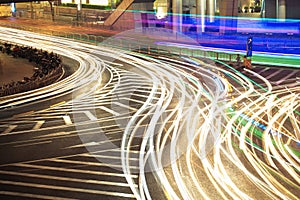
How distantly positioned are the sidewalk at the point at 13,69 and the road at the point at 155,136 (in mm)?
3666

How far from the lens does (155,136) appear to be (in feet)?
57.9

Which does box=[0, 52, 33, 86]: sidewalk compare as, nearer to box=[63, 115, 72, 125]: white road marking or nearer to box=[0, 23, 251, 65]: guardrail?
box=[0, 23, 251, 65]: guardrail

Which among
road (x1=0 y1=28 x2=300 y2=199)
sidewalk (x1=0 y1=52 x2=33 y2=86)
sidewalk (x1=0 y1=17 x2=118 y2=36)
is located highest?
sidewalk (x1=0 y1=17 x2=118 y2=36)

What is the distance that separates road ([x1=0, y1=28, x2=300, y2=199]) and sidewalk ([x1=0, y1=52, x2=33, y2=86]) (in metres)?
3.67

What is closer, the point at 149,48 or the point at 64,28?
the point at 149,48

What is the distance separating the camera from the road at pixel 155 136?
13.6 m

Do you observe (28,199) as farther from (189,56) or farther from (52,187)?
(189,56)

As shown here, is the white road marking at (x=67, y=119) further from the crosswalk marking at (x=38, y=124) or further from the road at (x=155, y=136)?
the crosswalk marking at (x=38, y=124)

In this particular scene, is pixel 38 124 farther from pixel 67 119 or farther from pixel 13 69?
pixel 13 69

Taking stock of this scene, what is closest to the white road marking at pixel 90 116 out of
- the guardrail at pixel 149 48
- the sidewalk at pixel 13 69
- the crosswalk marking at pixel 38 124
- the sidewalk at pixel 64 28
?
the crosswalk marking at pixel 38 124

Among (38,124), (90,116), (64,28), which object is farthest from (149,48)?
(64,28)

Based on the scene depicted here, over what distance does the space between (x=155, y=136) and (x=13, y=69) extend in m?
Result: 18.3

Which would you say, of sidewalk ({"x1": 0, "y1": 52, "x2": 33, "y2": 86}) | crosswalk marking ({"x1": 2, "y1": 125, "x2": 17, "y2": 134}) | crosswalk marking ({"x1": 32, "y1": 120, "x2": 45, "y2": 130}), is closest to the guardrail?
sidewalk ({"x1": 0, "y1": 52, "x2": 33, "y2": 86})

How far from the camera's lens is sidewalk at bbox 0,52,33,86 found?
96.4ft
